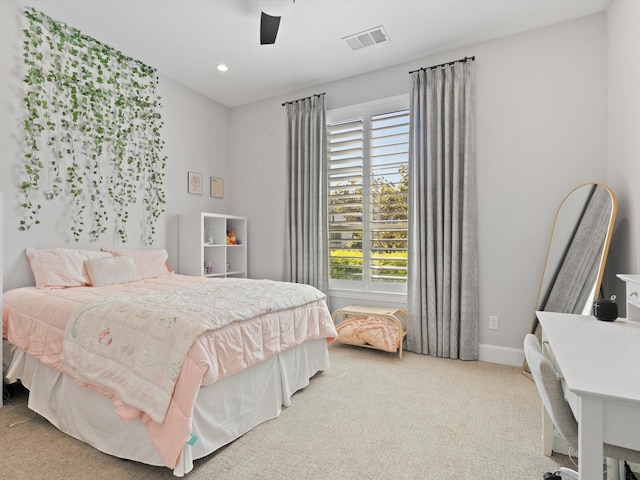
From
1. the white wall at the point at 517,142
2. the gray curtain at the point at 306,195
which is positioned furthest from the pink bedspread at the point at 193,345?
the gray curtain at the point at 306,195

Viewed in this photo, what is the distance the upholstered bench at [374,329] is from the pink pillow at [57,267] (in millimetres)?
2324

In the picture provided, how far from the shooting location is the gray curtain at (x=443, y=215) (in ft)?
10.1

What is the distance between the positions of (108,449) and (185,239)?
7.98 feet

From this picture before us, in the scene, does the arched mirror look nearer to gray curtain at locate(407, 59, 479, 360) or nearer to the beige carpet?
gray curtain at locate(407, 59, 479, 360)

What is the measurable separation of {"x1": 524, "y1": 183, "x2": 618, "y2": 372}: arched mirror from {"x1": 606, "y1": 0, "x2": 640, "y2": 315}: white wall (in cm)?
13

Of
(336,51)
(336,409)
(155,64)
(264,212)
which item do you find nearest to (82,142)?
(155,64)

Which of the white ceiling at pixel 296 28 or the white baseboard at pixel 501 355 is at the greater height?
the white ceiling at pixel 296 28

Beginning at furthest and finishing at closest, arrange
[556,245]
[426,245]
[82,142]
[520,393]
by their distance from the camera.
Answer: [426,245], [82,142], [556,245], [520,393]

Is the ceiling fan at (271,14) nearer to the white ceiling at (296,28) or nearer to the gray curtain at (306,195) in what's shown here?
the white ceiling at (296,28)

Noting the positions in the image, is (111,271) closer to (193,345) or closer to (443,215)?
(193,345)

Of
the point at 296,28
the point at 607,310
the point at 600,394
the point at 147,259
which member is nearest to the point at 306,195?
the point at 296,28

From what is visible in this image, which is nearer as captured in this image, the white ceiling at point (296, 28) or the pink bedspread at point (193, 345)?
the pink bedspread at point (193, 345)

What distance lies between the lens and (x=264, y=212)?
172 inches

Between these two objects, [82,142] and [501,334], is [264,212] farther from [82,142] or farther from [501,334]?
[501,334]
